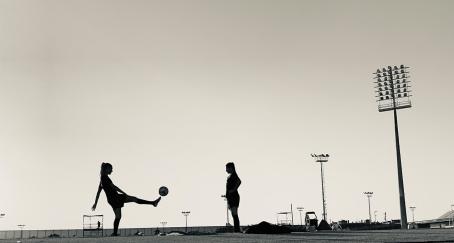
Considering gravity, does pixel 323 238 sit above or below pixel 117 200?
below

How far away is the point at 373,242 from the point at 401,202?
51.6 m

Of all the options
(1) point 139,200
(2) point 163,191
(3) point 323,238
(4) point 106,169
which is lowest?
(3) point 323,238

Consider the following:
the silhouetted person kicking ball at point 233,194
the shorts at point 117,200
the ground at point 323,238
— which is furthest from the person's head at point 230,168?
the ground at point 323,238

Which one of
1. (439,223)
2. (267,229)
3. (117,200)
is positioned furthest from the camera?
(439,223)

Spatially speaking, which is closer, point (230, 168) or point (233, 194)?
point (233, 194)

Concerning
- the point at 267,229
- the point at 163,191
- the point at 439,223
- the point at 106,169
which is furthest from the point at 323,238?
the point at 439,223

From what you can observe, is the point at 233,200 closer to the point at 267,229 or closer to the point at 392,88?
the point at 267,229

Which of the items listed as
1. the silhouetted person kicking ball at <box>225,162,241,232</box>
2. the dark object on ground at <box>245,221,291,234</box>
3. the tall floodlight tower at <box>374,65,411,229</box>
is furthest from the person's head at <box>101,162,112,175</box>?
the tall floodlight tower at <box>374,65,411,229</box>

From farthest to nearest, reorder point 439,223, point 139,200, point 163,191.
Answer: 1. point 439,223
2. point 139,200
3. point 163,191

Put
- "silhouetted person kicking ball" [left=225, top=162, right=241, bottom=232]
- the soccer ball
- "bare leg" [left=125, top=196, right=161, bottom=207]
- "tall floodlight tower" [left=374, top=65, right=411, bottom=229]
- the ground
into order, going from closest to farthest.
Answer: the ground < the soccer ball < "bare leg" [left=125, top=196, right=161, bottom=207] < "silhouetted person kicking ball" [left=225, top=162, right=241, bottom=232] < "tall floodlight tower" [left=374, top=65, right=411, bottom=229]

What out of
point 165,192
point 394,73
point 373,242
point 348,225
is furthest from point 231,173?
point 348,225

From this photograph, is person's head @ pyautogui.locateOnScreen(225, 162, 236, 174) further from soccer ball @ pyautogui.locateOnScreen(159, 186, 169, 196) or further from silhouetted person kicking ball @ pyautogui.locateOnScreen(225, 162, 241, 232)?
soccer ball @ pyautogui.locateOnScreen(159, 186, 169, 196)

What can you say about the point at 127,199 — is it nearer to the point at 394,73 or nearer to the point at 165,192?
the point at 165,192

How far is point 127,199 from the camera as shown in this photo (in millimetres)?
14227
